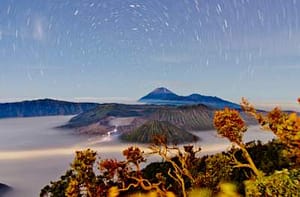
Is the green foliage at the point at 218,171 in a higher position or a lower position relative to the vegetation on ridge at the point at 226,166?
lower

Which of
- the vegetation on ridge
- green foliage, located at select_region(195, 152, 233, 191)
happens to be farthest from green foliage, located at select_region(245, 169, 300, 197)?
green foliage, located at select_region(195, 152, 233, 191)

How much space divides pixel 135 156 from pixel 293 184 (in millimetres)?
13479

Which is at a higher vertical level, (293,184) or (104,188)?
(293,184)

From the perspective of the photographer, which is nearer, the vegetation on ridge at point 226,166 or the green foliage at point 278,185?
the green foliage at point 278,185

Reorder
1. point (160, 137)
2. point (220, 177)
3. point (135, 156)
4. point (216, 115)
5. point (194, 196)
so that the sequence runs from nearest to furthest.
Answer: point (194, 196) < point (216, 115) < point (160, 137) < point (135, 156) < point (220, 177)

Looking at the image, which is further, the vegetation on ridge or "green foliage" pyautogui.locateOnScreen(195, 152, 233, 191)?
"green foliage" pyautogui.locateOnScreen(195, 152, 233, 191)

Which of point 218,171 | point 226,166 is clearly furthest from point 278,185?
point 218,171

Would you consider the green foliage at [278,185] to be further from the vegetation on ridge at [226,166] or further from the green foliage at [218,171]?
the green foliage at [218,171]

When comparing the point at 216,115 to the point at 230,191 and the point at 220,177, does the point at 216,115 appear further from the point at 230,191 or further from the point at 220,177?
the point at 220,177

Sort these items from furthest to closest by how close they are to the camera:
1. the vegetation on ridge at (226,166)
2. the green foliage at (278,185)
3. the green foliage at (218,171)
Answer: the green foliage at (218,171) < the vegetation on ridge at (226,166) < the green foliage at (278,185)

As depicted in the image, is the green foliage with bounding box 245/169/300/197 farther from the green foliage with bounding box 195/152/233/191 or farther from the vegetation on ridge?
the green foliage with bounding box 195/152/233/191

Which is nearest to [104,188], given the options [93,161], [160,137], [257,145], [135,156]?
[93,161]

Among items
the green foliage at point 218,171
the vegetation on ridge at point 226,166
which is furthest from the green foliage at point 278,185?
the green foliage at point 218,171

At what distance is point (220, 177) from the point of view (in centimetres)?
3394
